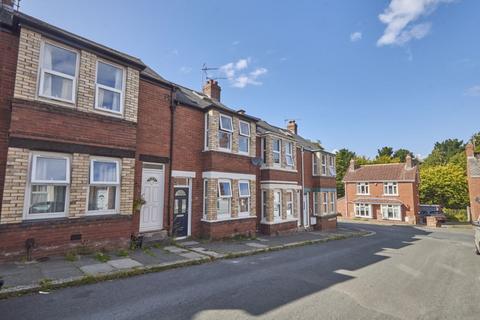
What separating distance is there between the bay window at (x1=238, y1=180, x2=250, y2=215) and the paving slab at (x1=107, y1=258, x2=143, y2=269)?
247 inches

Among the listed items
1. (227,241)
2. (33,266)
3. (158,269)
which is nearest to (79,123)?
(33,266)

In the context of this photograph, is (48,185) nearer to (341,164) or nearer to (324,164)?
(324,164)

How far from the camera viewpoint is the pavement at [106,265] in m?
5.24

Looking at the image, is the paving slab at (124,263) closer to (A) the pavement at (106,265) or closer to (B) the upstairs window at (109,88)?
(A) the pavement at (106,265)

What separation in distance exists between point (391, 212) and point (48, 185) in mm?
38878

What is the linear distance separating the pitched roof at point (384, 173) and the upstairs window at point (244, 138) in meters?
29.9

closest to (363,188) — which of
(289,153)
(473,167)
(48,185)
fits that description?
(473,167)

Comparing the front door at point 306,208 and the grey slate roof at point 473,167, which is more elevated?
the grey slate roof at point 473,167

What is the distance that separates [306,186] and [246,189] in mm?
7541

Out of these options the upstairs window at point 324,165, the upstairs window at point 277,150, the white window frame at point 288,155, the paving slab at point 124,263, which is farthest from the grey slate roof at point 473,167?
the paving slab at point 124,263

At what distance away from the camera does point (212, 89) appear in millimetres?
17234

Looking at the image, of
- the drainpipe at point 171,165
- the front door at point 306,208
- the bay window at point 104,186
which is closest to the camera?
the bay window at point 104,186

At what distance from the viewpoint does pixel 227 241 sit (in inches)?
444

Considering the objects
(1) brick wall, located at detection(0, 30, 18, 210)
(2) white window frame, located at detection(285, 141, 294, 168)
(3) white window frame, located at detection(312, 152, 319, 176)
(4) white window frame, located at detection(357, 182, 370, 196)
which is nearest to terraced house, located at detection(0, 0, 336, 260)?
(1) brick wall, located at detection(0, 30, 18, 210)
